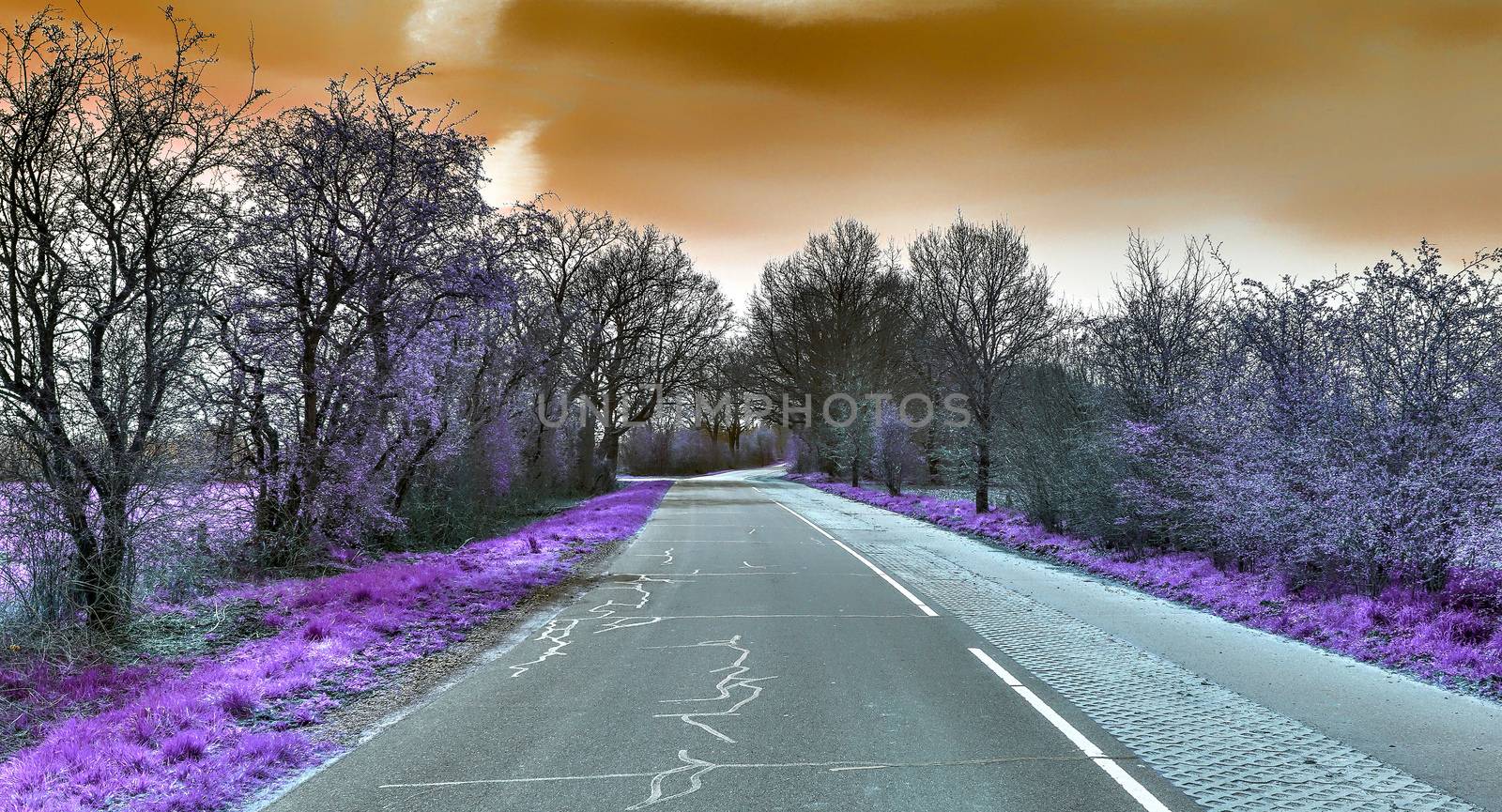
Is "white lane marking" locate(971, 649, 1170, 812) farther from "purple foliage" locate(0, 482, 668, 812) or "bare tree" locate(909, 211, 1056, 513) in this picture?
"bare tree" locate(909, 211, 1056, 513)

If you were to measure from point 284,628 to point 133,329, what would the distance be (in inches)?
135

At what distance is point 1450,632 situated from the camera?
7473 millimetres

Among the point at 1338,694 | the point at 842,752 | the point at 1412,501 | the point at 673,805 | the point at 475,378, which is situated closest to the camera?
the point at 673,805

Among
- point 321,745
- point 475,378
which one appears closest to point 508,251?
point 475,378

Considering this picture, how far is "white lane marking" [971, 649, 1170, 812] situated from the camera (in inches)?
165

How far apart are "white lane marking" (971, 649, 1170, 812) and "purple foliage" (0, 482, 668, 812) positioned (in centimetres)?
480

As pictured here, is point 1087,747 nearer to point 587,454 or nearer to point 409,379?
point 409,379

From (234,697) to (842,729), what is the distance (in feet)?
14.5

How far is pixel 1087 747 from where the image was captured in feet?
16.3

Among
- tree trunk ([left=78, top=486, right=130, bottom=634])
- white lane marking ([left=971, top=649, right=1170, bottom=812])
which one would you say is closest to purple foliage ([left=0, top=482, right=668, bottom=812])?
tree trunk ([left=78, top=486, right=130, bottom=634])

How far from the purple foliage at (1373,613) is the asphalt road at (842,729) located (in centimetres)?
213

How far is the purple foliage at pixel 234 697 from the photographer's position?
4.38 meters

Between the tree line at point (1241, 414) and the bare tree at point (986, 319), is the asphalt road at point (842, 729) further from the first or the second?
the bare tree at point (986, 319)

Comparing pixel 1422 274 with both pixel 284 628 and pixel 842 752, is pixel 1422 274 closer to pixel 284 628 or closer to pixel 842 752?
pixel 842 752
